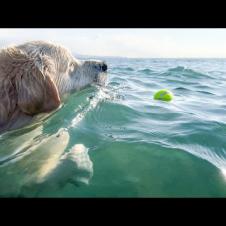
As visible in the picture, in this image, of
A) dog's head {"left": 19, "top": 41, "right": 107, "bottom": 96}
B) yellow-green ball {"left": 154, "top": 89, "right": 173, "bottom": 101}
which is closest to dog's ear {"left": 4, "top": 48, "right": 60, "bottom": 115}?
dog's head {"left": 19, "top": 41, "right": 107, "bottom": 96}

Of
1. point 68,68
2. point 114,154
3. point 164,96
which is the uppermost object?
point 68,68

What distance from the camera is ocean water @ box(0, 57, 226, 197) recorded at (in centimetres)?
331

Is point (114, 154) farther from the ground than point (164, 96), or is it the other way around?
point (114, 154)

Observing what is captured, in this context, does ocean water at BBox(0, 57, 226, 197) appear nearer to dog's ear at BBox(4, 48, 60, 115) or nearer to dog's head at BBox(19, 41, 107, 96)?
dog's head at BBox(19, 41, 107, 96)

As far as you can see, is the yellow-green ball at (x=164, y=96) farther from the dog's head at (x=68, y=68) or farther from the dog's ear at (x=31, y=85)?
the dog's ear at (x=31, y=85)

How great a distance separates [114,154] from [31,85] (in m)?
1.67

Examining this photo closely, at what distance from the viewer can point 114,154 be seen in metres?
4.11

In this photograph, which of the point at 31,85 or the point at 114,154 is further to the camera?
the point at 31,85

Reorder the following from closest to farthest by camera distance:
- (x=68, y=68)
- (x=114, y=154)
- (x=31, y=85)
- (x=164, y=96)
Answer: (x=114, y=154) → (x=31, y=85) → (x=68, y=68) → (x=164, y=96)

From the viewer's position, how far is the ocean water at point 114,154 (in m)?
3.31

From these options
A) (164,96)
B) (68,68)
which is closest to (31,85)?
(68,68)

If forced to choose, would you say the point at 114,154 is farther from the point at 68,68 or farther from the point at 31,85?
the point at 68,68
